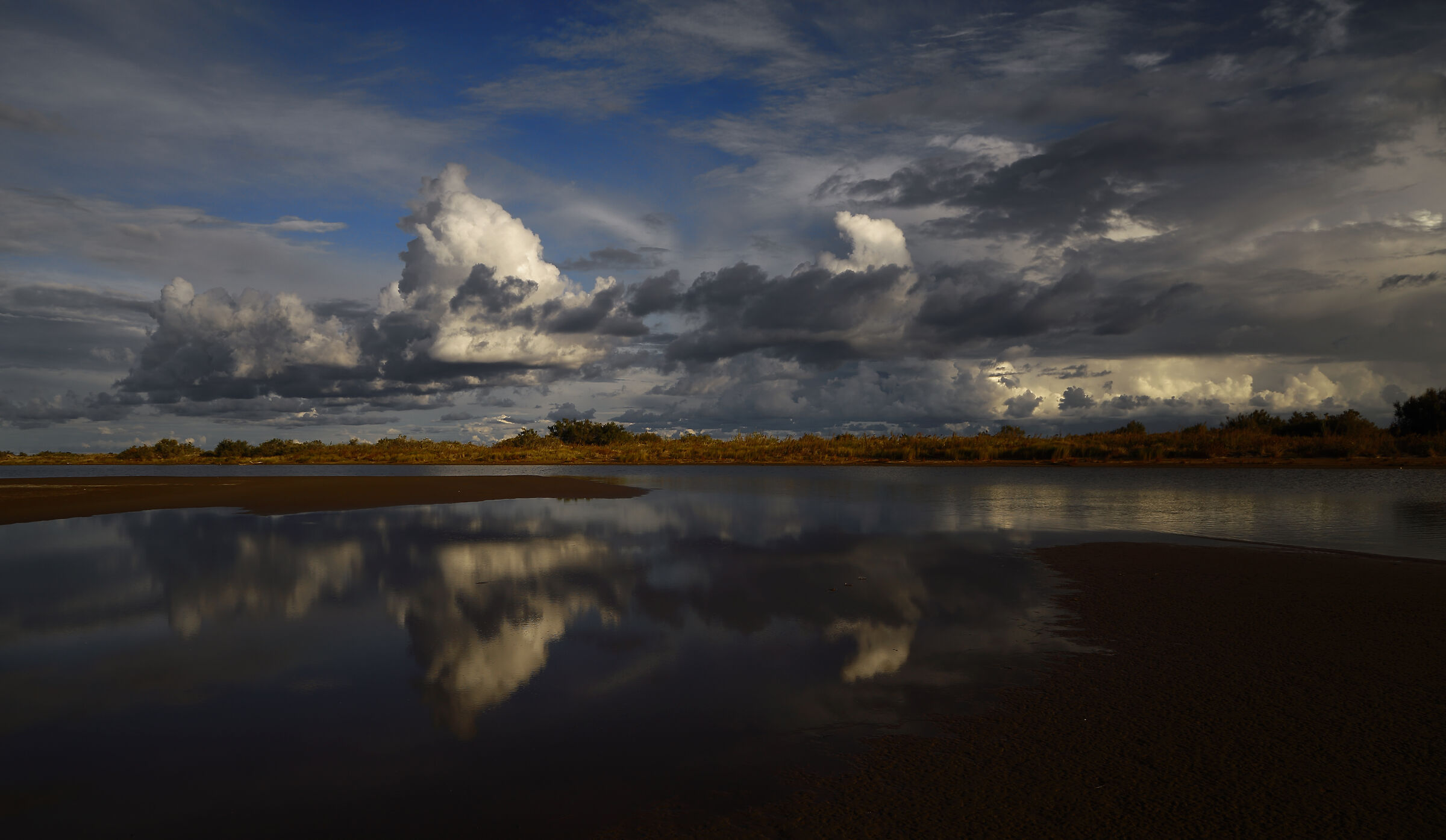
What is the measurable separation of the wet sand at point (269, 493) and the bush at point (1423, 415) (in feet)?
180

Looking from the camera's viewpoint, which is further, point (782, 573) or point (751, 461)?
point (751, 461)

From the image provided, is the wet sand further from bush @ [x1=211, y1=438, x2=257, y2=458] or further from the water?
bush @ [x1=211, y1=438, x2=257, y2=458]

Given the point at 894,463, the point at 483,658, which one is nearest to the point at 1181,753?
the point at 483,658

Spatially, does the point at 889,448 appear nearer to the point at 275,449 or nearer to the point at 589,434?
the point at 589,434

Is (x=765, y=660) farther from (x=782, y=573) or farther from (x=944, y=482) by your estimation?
(x=944, y=482)

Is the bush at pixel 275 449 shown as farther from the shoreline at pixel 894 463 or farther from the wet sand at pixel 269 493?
the wet sand at pixel 269 493

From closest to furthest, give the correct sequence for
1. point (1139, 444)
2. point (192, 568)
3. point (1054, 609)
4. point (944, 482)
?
point (1054, 609), point (192, 568), point (944, 482), point (1139, 444)

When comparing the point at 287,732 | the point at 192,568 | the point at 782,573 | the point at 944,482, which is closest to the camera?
the point at 287,732

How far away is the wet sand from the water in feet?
20.6

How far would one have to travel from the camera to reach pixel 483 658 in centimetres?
646

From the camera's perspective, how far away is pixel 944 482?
33500 millimetres

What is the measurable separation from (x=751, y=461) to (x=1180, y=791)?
6020 centimetres

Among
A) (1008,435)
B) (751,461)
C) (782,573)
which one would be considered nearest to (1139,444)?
(1008,435)

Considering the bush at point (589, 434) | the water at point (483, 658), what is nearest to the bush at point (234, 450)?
the bush at point (589, 434)
